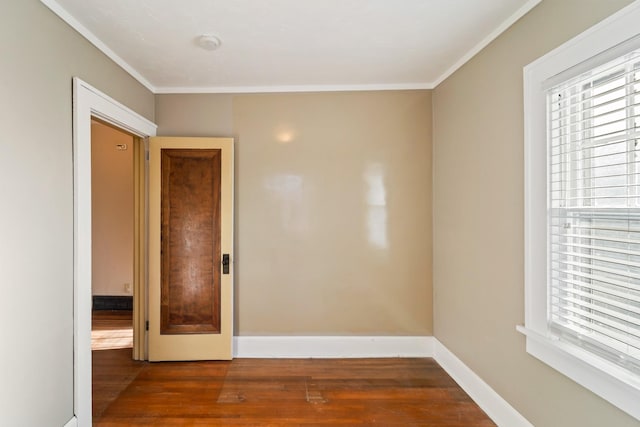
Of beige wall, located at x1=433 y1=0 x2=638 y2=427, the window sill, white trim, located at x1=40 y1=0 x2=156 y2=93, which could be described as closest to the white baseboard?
beige wall, located at x1=433 y1=0 x2=638 y2=427

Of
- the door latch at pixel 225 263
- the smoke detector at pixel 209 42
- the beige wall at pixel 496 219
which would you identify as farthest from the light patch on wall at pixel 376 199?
the smoke detector at pixel 209 42

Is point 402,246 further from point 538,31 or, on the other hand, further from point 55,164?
point 55,164

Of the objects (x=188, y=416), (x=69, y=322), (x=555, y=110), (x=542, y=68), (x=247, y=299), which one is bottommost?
(x=188, y=416)

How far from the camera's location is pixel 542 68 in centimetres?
174

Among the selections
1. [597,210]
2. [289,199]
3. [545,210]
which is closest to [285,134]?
[289,199]

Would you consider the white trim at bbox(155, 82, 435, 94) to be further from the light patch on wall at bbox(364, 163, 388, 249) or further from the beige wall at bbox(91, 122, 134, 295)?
the beige wall at bbox(91, 122, 134, 295)

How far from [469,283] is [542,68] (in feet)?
5.01

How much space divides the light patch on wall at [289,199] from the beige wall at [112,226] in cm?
259

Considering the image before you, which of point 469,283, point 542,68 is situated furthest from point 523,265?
point 542,68

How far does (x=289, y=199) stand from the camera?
10.4ft

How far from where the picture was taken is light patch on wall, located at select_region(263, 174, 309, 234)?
3.15 metres

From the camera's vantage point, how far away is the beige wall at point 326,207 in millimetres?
3143

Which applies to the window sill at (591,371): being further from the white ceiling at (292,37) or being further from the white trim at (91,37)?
the white trim at (91,37)

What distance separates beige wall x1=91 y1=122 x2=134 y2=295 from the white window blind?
4813 mm
